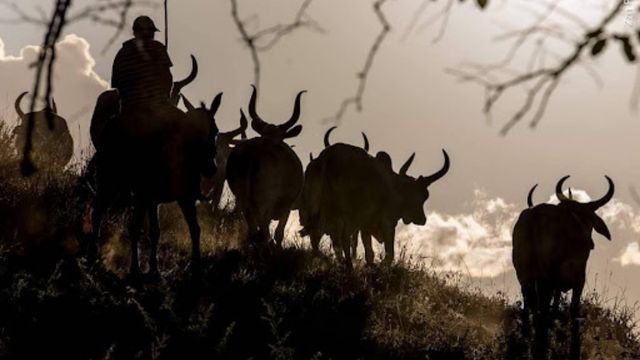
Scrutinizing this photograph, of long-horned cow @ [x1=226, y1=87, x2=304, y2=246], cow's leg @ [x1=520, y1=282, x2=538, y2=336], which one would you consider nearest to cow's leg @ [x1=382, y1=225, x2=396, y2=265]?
long-horned cow @ [x1=226, y1=87, x2=304, y2=246]

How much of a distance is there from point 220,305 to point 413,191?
7.49 meters

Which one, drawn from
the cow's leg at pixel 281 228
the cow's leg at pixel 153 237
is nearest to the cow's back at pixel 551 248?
the cow's leg at pixel 281 228

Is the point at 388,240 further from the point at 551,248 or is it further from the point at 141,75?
the point at 141,75

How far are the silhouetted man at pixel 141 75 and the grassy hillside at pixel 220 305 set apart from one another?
163 cm

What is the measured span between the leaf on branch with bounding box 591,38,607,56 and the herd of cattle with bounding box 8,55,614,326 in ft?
21.0

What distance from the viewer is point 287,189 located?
10680mm

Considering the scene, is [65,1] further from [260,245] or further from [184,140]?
[260,245]

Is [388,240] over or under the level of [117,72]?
under

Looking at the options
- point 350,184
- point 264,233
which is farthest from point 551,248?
point 264,233

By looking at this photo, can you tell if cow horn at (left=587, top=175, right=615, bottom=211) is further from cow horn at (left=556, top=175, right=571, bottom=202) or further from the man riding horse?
the man riding horse

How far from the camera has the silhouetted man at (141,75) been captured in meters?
8.18

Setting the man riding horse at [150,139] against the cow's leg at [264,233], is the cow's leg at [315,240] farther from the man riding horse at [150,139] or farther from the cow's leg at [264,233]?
the man riding horse at [150,139]

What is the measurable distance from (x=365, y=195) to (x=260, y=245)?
6.66 feet

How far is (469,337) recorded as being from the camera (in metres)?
9.45
